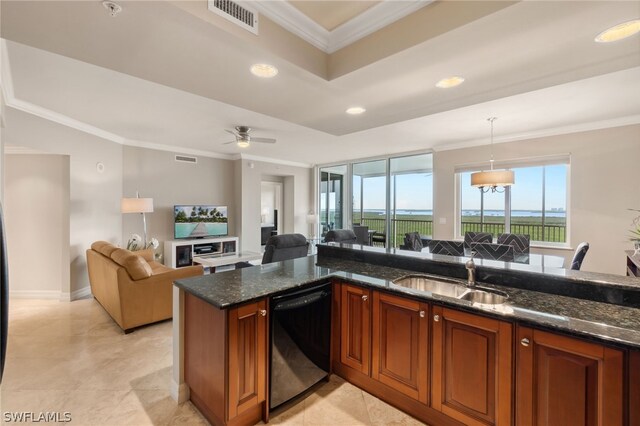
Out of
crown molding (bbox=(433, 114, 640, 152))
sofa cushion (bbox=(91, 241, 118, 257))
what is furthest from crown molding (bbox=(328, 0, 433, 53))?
crown molding (bbox=(433, 114, 640, 152))

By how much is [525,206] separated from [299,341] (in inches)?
198

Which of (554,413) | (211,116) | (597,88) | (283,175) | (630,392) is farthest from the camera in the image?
(283,175)

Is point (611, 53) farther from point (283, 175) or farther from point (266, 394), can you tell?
point (283, 175)

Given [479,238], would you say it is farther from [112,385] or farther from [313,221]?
[112,385]

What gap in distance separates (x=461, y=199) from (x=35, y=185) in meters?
7.24

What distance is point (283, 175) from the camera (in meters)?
7.91

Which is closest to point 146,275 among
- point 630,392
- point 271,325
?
point 271,325

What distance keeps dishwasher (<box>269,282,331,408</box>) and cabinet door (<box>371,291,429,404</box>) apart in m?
0.40

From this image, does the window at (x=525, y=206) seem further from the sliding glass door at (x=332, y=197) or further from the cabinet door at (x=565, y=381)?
the cabinet door at (x=565, y=381)

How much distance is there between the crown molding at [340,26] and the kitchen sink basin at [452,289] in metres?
1.81

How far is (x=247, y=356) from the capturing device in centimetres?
174

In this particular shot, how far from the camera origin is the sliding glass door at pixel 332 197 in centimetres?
804

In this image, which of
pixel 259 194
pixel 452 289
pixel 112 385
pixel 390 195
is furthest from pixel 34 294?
pixel 390 195

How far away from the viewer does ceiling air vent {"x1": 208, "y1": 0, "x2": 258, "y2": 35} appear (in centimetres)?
152
